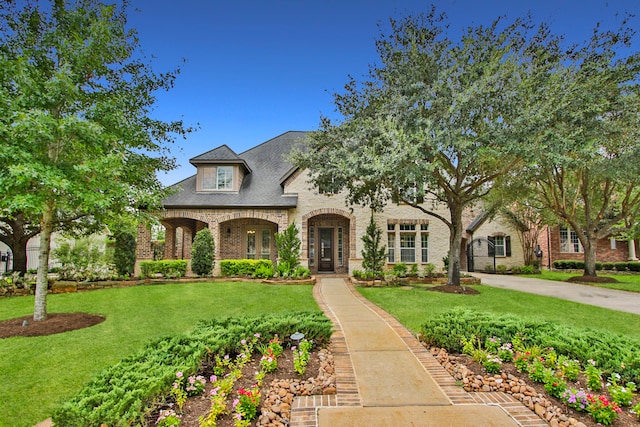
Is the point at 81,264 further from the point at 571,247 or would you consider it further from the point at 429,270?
the point at 571,247

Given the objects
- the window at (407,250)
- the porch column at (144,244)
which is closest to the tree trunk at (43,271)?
the porch column at (144,244)

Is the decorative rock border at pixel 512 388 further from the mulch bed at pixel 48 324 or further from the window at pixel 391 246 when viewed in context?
the window at pixel 391 246

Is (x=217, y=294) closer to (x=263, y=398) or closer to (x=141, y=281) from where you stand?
(x=141, y=281)

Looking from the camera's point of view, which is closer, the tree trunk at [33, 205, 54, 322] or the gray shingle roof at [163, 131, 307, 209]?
the tree trunk at [33, 205, 54, 322]

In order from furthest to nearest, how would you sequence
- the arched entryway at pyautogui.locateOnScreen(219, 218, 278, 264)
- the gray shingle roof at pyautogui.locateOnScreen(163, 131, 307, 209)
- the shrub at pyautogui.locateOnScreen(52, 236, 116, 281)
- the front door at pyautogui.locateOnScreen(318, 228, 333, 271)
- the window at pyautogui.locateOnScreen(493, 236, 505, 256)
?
the window at pyautogui.locateOnScreen(493, 236, 505, 256) → the front door at pyautogui.locateOnScreen(318, 228, 333, 271) → the arched entryway at pyautogui.locateOnScreen(219, 218, 278, 264) → the gray shingle roof at pyautogui.locateOnScreen(163, 131, 307, 209) → the shrub at pyautogui.locateOnScreen(52, 236, 116, 281)

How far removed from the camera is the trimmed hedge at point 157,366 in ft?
10.3

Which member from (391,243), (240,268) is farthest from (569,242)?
(240,268)

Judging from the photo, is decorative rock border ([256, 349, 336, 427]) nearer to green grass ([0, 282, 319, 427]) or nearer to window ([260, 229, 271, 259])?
green grass ([0, 282, 319, 427])

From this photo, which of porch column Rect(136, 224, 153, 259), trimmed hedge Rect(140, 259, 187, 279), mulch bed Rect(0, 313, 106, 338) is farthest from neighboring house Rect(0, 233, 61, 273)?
mulch bed Rect(0, 313, 106, 338)

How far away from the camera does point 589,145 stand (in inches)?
410

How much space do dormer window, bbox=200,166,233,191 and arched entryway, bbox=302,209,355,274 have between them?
15.5 ft

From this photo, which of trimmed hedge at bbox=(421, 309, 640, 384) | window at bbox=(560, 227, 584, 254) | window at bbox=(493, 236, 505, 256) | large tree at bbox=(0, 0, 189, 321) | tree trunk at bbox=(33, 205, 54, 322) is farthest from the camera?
window at bbox=(560, 227, 584, 254)

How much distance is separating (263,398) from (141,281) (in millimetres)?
12098

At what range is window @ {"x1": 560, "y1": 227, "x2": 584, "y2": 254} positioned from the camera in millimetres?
26031
